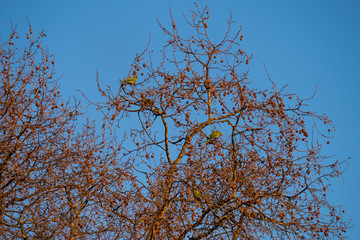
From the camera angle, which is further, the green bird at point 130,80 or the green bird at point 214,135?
the green bird at point 130,80

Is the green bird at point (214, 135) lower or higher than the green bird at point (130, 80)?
lower

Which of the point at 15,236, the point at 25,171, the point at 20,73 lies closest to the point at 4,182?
the point at 25,171

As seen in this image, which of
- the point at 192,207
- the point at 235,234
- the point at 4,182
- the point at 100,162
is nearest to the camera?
the point at 235,234

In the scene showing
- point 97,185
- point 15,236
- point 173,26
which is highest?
point 173,26

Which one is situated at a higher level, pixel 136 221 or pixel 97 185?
pixel 97 185

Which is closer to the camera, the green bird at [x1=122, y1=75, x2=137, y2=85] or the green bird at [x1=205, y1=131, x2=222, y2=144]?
the green bird at [x1=205, y1=131, x2=222, y2=144]

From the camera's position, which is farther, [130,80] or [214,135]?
[130,80]

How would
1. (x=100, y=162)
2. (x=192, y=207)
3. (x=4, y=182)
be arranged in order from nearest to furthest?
1. (x=192, y=207)
2. (x=4, y=182)
3. (x=100, y=162)

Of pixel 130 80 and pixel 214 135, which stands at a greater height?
pixel 130 80

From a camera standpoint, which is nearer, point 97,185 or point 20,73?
point 97,185

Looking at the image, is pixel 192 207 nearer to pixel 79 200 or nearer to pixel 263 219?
pixel 263 219

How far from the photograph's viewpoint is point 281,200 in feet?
22.4

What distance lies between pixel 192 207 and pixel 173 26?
133 inches

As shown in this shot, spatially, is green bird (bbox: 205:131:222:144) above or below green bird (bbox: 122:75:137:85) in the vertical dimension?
below
